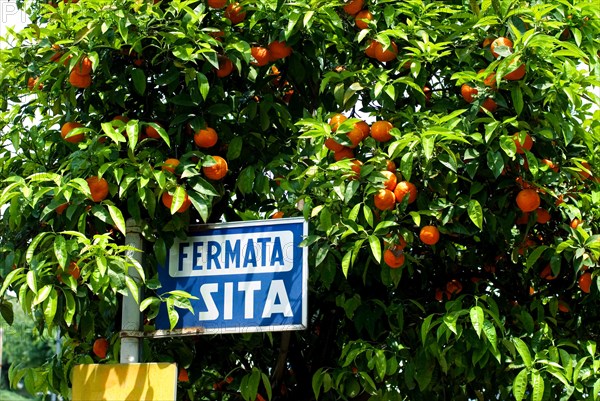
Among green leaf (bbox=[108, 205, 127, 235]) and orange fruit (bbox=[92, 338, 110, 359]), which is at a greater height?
green leaf (bbox=[108, 205, 127, 235])

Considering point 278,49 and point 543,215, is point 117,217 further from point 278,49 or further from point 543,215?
point 543,215

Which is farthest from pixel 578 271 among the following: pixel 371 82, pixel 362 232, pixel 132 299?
pixel 132 299

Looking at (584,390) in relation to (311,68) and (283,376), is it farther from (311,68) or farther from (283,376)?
(311,68)

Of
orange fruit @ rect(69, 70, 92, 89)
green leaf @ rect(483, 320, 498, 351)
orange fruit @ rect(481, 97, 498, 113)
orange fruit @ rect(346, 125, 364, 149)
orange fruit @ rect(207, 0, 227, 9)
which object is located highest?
orange fruit @ rect(207, 0, 227, 9)

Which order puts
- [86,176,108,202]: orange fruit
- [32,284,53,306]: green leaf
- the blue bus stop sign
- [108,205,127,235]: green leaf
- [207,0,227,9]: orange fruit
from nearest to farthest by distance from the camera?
the blue bus stop sign → [32,284,53,306]: green leaf → [108,205,127,235]: green leaf → [86,176,108,202]: orange fruit → [207,0,227,9]: orange fruit

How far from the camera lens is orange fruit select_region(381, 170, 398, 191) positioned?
3670 mm

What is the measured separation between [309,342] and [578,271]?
1.37 meters

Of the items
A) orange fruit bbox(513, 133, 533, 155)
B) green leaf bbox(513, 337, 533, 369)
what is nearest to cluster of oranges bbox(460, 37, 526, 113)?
orange fruit bbox(513, 133, 533, 155)

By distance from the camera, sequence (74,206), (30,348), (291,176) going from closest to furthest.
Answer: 1. (74,206)
2. (291,176)
3. (30,348)

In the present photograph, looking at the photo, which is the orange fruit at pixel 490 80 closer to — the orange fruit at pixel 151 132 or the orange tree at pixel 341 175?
the orange tree at pixel 341 175

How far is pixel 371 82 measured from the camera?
4.05 meters

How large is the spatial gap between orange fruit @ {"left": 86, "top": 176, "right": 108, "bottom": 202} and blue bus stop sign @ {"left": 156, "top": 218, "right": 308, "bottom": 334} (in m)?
0.49

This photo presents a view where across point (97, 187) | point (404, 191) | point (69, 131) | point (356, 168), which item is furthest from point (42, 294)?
point (404, 191)

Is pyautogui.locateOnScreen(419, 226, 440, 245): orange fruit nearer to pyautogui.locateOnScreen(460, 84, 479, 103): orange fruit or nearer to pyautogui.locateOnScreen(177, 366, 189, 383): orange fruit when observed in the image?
pyautogui.locateOnScreen(460, 84, 479, 103): orange fruit
